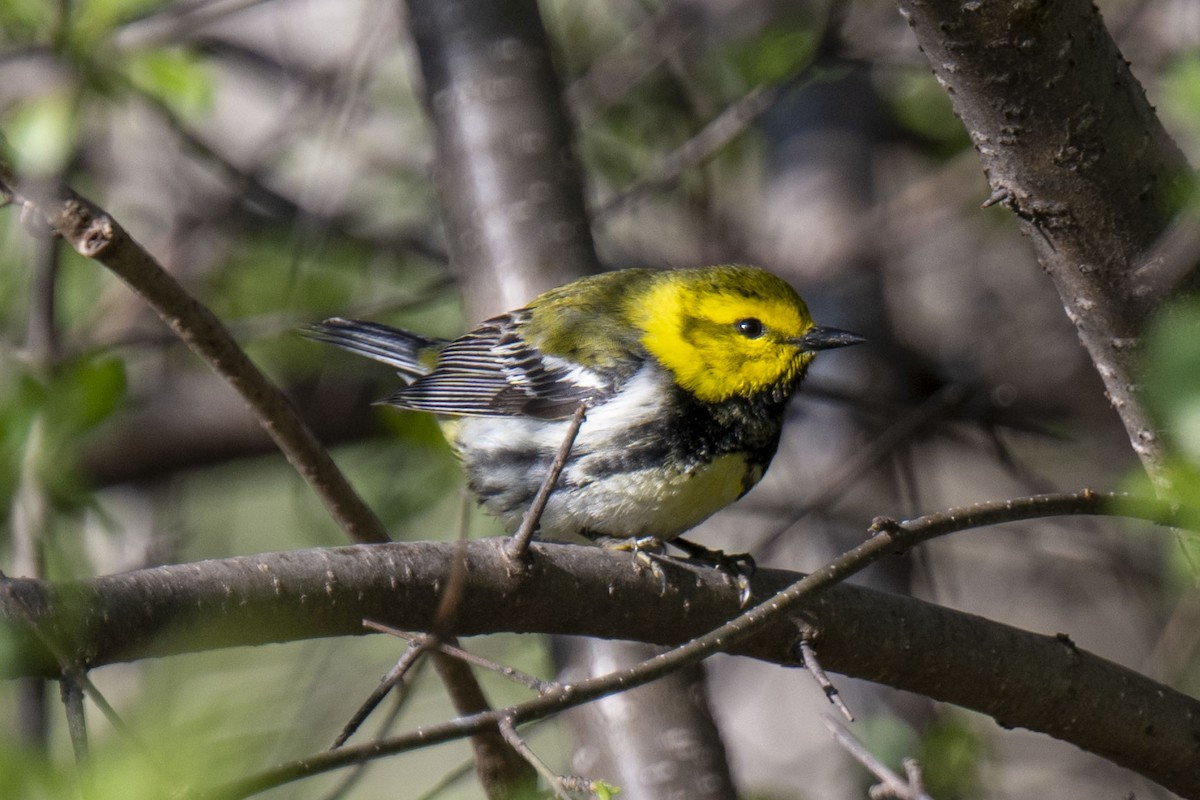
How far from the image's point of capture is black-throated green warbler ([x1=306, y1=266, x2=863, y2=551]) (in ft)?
11.2

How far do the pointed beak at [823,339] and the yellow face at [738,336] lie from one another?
14 millimetres

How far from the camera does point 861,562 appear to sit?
6.59 feet

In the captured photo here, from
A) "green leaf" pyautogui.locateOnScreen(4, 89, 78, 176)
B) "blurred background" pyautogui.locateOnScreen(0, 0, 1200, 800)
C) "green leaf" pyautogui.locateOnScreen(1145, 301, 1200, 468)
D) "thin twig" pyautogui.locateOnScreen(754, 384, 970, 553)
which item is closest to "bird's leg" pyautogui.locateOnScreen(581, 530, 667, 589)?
"thin twig" pyautogui.locateOnScreen(754, 384, 970, 553)

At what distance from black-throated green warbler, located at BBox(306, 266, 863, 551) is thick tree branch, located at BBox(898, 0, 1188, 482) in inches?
43.5

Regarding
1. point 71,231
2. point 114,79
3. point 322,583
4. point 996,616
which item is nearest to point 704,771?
point 322,583

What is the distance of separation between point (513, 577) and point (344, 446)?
3.39 m

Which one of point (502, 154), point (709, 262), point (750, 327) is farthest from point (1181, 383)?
point (709, 262)

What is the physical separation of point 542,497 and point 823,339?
1.85m

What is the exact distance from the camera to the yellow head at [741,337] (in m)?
3.64

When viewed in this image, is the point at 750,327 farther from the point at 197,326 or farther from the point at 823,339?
the point at 197,326

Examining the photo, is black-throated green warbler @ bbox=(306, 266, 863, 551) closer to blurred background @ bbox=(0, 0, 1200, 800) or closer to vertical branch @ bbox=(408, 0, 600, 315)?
vertical branch @ bbox=(408, 0, 600, 315)

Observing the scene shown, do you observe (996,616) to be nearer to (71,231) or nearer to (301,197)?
(301,197)

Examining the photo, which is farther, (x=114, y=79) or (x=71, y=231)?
(x=114, y=79)

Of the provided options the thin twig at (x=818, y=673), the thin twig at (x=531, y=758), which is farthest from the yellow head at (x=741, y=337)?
the thin twig at (x=531, y=758)
